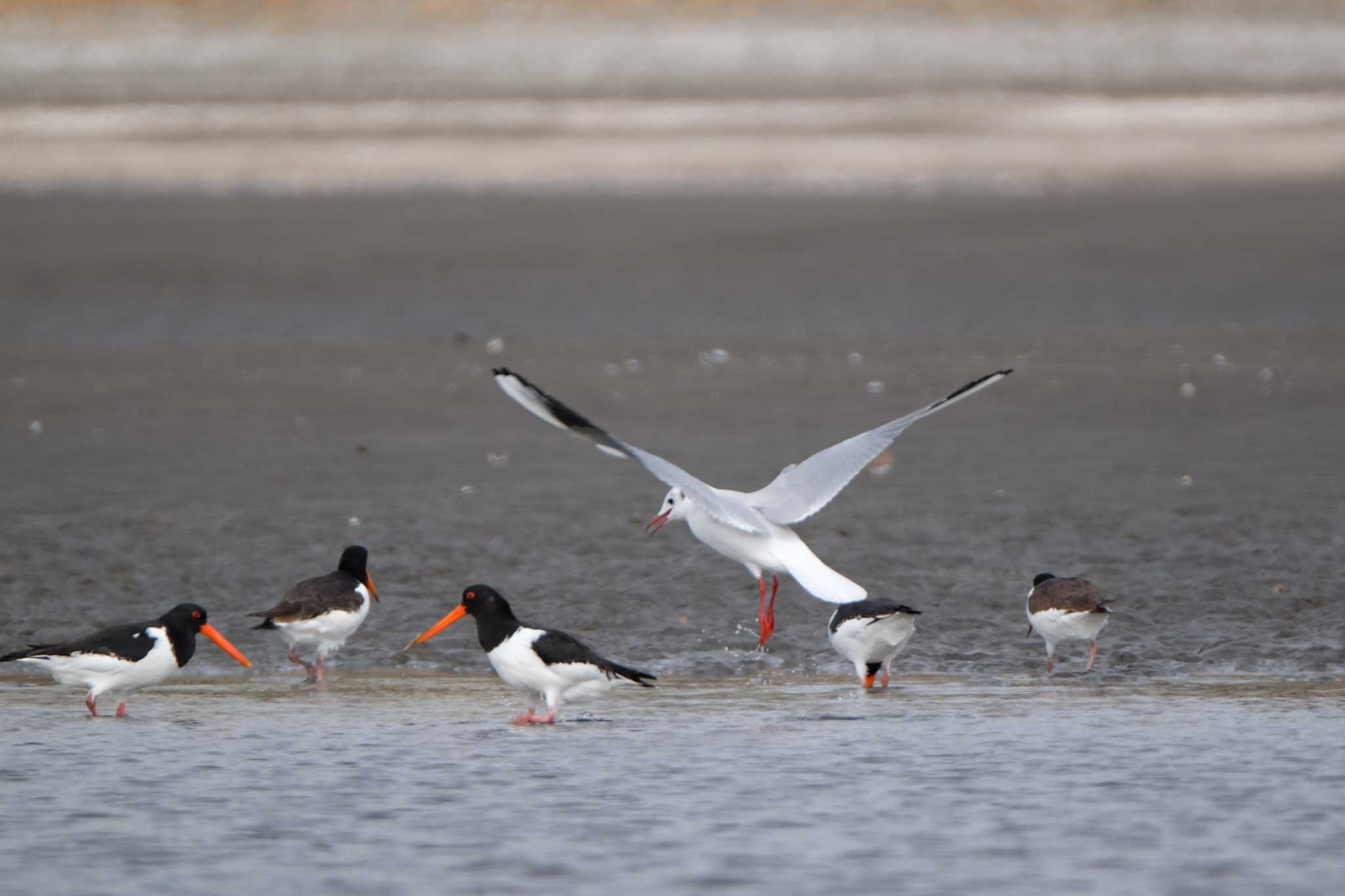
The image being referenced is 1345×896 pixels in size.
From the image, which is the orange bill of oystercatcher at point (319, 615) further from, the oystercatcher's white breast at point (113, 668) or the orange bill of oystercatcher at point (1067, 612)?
the orange bill of oystercatcher at point (1067, 612)

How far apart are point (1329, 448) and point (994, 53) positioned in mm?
13755

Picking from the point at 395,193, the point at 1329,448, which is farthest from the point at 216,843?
the point at 395,193

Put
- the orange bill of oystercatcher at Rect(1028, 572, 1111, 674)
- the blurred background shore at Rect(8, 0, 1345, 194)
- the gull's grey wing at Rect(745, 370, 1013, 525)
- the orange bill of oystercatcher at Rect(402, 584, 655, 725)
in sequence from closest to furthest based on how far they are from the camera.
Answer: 1. the orange bill of oystercatcher at Rect(402, 584, 655, 725)
2. the orange bill of oystercatcher at Rect(1028, 572, 1111, 674)
3. the gull's grey wing at Rect(745, 370, 1013, 525)
4. the blurred background shore at Rect(8, 0, 1345, 194)

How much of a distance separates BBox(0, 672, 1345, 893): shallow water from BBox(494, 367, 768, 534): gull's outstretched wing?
3.23 ft

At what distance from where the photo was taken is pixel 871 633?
9359mm

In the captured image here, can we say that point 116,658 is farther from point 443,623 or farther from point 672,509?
point 672,509

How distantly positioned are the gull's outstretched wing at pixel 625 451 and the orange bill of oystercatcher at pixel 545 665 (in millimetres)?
861

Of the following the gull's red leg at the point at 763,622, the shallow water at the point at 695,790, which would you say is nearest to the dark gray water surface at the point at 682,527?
the shallow water at the point at 695,790

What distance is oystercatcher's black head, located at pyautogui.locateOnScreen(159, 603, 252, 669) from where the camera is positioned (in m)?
9.34

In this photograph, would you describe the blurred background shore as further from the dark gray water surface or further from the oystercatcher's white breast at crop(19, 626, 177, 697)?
the oystercatcher's white breast at crop(19, 626, 177, 697)

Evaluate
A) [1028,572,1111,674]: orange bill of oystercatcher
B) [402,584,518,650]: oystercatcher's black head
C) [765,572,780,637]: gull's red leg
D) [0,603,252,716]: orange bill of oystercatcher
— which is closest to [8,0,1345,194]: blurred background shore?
[765,572,780,637]: gull's red leg

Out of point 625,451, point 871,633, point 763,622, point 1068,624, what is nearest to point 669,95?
point 763,622

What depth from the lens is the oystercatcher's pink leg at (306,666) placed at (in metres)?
9.98

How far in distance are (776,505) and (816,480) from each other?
267 mm
